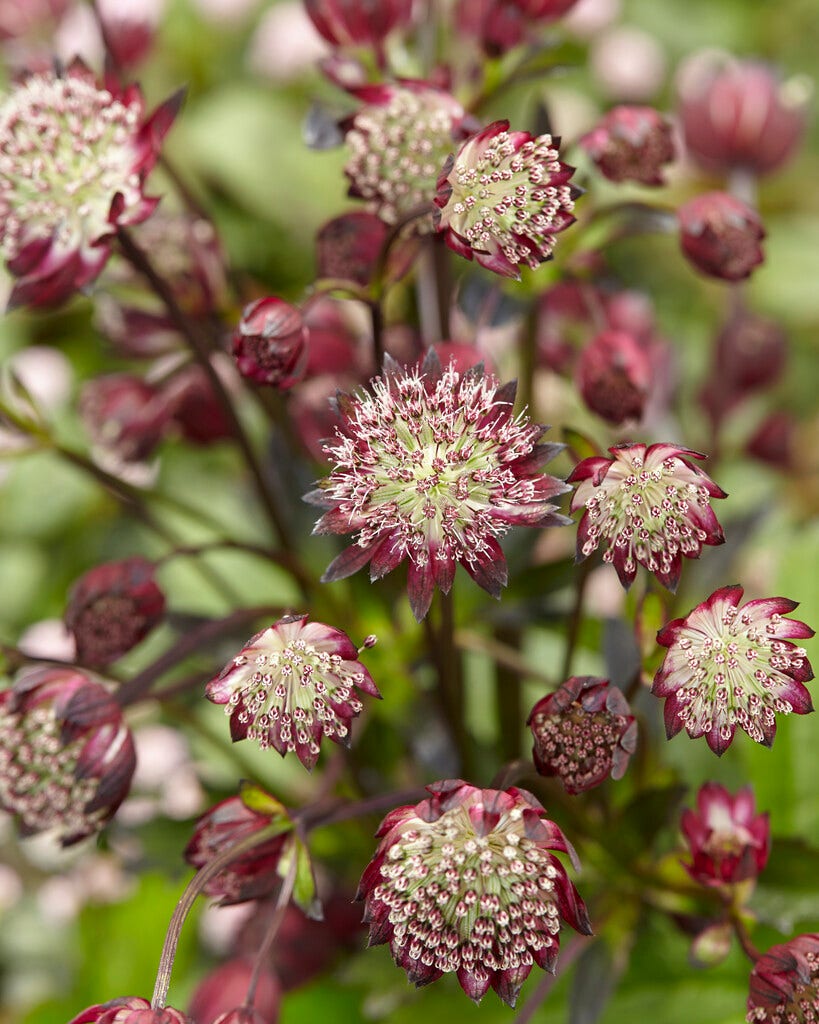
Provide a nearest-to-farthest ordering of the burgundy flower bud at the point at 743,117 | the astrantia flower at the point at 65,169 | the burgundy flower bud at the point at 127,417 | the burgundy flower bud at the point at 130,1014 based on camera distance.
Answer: the burgundy flower bud at the point at 130,1014 < the astrantia flower at the point at 65,169 < the burgundy flower bud at the point at 127,417 < the burgundy flower bud at the point at 743,117

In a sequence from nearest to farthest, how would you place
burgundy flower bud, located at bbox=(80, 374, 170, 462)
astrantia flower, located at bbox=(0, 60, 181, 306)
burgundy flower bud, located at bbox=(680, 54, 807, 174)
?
astrantia flower, located at bbox=(0, 60, 181, 306) → burgundy flower bud, located at bbox=(80, 374, 170, 462) → burgundy flower bud, located at bbox=(680, 54, 807, 174)

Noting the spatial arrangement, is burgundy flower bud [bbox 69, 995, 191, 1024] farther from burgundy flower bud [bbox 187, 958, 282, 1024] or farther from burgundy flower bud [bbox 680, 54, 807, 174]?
burgundy flower bud [bbox 680, 54, 807, 174]

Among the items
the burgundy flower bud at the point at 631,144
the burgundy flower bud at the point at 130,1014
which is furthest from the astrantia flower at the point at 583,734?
the burgundy flower bud at the point at 631,144

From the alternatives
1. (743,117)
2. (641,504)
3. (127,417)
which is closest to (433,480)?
(641,504)

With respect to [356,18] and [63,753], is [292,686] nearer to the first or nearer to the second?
[63,753]

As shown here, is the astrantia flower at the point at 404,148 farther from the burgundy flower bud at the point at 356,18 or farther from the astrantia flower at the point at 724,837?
the astrantia flower at the point at 724,837

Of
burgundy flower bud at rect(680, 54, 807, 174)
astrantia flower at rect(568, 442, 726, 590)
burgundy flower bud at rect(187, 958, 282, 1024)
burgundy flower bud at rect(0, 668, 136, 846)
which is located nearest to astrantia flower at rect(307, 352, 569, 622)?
astrantia flower at rect(568, 442, 726, 590)

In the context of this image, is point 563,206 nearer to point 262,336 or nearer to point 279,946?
point 262,336
